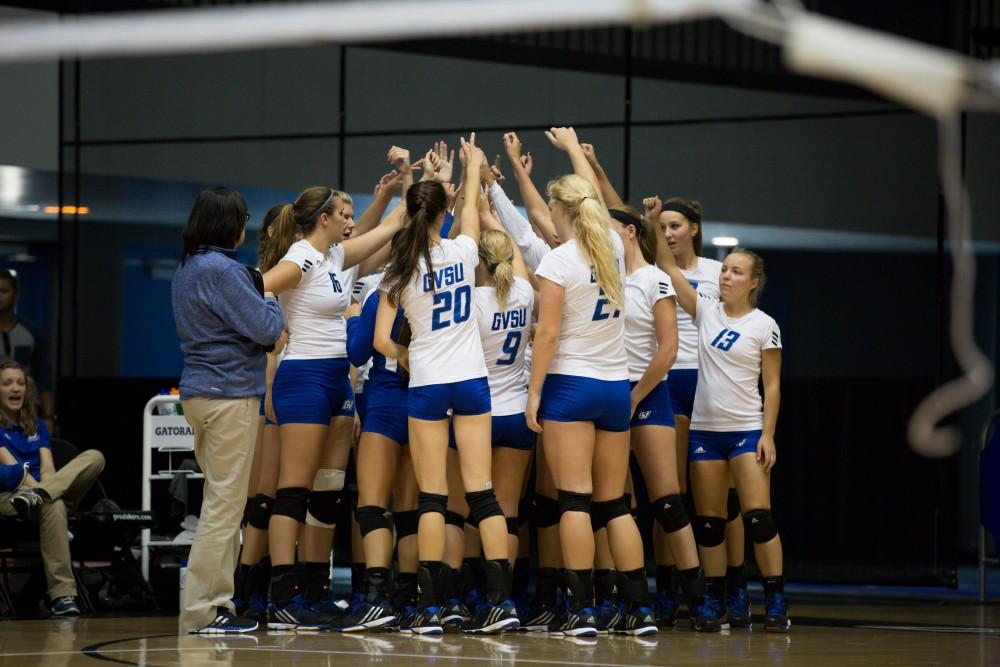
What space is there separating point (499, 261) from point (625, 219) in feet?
2.20

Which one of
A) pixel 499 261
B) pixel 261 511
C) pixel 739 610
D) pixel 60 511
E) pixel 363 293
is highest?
pixel 499 261

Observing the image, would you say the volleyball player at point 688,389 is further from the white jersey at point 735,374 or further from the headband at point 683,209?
the white jersey at point 735,374

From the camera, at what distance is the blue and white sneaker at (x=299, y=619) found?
555 cm

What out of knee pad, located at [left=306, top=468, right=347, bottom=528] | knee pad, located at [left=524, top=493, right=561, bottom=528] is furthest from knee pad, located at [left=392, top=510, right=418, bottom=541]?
knee pad, located at [left=524, top=493, right=561, bottom=528]

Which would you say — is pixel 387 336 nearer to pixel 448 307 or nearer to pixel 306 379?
pixel 448 307

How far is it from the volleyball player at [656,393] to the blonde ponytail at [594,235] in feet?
1.27

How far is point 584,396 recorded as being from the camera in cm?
532

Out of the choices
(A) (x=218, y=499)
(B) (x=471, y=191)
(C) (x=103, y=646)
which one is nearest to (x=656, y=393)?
(B) (x=471, y=191)

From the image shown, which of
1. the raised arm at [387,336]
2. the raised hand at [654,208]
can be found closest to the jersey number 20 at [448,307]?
the raised arm at [387,336]

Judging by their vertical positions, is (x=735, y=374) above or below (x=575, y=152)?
below

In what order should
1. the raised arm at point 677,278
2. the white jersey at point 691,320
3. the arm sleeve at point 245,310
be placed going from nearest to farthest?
the arm sleeve at point 245,310 → the raised arm at point 677,278 → the white jersey at point 691,320

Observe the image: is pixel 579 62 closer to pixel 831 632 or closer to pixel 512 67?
pixel 512 67

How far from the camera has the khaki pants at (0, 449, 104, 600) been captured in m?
6.45

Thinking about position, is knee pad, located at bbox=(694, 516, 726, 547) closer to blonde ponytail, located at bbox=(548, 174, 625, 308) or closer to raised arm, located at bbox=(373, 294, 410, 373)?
blonde ponytail, located at bbox=(548, 174, 625, 308)
